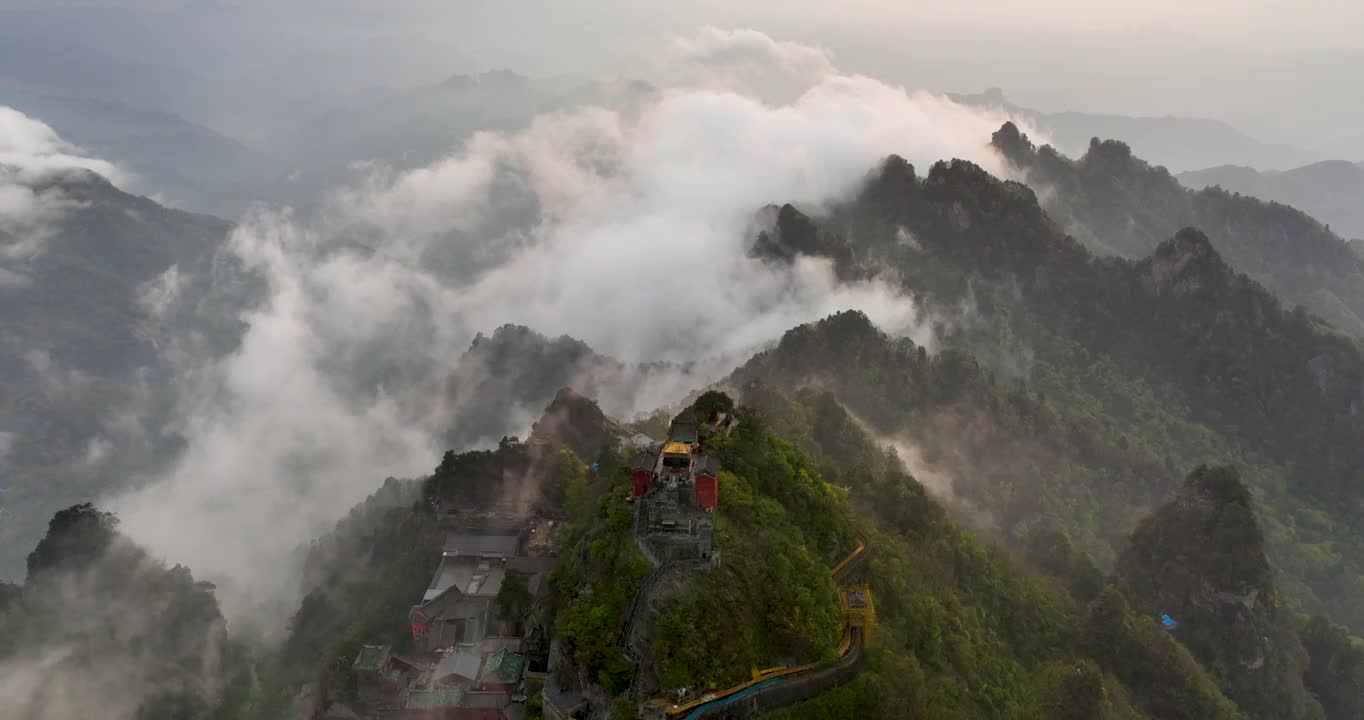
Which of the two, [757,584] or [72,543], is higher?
[757,584]

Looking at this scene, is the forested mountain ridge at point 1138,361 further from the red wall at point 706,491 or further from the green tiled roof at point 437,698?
the green tiled roof at point 437,698

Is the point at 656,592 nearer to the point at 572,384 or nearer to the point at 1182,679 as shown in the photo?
the point at 1182,679

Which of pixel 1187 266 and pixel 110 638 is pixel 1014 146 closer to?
pixel 1187 266

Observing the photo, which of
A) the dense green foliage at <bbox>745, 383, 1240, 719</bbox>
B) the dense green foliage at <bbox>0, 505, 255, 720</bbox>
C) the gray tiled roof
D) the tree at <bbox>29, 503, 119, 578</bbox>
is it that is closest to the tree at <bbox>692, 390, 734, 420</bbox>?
the dense green foliage at <bbox>745, 383, 1240, 719</bbox>

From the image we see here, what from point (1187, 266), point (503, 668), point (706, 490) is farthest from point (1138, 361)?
point (503, 668)

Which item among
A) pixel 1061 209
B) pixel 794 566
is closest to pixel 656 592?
pixel 794 566

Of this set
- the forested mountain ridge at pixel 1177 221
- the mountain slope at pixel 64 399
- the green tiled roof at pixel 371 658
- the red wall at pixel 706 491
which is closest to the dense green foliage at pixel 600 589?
the red wall at pixel 706 491

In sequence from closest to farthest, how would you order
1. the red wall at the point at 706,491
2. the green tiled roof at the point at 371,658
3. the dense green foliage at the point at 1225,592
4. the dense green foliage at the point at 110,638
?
the red wall at the point at 706,491
the green tiled roof at the point at 371,658
the dense green foliage at the point at 1225,592
the dense green foliage at the point at 110,638
